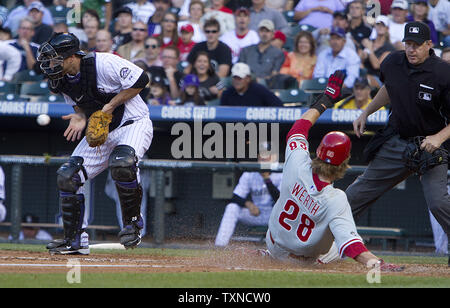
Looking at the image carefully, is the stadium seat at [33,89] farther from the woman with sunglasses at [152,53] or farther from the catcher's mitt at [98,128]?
the catcher's mitt at [98,128]

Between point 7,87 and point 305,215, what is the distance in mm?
6562

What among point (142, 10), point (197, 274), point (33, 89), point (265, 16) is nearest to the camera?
point (197, 274)

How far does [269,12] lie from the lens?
36.1ft

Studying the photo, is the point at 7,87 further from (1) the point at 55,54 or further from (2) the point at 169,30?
(1) the point at 55,54

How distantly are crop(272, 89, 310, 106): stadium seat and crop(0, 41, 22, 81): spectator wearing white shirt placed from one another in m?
3.73

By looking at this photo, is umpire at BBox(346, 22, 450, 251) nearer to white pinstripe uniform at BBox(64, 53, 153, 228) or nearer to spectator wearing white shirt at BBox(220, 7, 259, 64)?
white pinstripe uniform at BBox(64, 53, 153, 228)

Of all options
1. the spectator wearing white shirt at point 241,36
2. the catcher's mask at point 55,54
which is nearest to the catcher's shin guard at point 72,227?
the catcher's mask at point 55,54

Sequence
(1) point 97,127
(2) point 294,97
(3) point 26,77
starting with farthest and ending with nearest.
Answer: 1. (3) point 26,77
2. (2) point 294,97
3. (1) point 97,127

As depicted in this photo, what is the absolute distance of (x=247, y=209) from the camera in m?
8.88

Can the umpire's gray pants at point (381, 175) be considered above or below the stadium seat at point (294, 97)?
below

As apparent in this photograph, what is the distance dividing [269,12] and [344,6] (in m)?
1.04

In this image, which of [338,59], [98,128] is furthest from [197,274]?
[338,59]

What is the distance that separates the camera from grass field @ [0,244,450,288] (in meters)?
4.01

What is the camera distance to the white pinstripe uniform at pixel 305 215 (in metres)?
4.52
